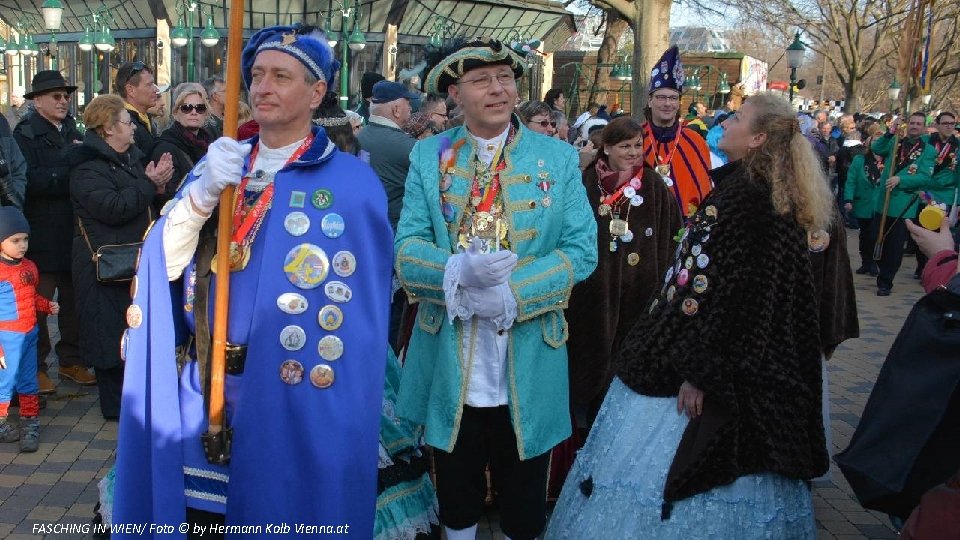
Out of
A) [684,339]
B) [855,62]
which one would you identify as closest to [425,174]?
[684,339]

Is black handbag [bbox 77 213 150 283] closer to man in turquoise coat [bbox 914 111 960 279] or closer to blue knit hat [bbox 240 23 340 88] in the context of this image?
blue knit hat [bbox 240 23 340 88]

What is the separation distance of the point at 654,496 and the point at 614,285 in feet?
4.42

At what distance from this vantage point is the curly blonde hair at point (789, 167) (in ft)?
11.9

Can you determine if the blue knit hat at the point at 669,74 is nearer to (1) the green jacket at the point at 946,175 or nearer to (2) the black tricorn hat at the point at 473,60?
(2) the black tricorn hat at the point at 473,60

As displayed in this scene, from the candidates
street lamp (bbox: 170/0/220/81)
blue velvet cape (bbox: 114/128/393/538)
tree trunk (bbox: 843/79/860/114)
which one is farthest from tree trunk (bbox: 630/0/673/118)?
tree trunk (bbox: 843/79/860/114)

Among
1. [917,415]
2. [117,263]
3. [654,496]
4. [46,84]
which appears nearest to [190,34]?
[46,84]

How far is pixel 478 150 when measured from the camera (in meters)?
3.85

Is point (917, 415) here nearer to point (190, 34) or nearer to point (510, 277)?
point (510, 277)

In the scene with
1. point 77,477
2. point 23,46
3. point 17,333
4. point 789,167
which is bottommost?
point 77,477

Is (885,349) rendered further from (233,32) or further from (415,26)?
(415,26)

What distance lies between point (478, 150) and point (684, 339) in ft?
3.48

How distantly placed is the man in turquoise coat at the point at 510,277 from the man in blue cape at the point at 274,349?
0.25 metres

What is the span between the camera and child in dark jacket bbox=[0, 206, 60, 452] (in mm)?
5570

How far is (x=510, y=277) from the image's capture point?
3.51 m
